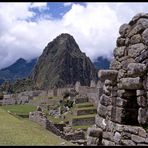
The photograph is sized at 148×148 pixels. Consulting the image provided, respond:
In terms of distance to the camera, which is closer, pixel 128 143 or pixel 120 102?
pixel 128 143

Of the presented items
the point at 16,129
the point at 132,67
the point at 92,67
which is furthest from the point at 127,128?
the point at 92,67

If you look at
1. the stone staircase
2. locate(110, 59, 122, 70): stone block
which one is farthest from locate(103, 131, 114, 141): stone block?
the stone staircase

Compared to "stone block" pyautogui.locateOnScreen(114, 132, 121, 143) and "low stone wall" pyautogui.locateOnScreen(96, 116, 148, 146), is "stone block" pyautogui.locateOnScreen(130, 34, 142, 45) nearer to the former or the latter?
"low stone wall" pyautogui.locateOnScreen(96, 116, 148, 146)

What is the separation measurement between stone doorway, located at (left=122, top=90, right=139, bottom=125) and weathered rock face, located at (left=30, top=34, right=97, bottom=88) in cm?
16603

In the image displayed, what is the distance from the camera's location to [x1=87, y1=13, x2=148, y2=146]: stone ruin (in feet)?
33.8

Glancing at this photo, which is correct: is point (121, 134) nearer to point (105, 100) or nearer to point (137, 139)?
point (137, 139)

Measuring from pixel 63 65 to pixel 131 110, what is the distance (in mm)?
176648

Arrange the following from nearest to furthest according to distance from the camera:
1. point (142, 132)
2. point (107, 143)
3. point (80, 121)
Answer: point (142, 132)
point (107, 143)
point (80, 121)

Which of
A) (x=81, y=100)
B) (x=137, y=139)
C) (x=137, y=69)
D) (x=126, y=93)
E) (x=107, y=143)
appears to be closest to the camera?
(x=137, y=139)

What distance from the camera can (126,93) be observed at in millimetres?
11172

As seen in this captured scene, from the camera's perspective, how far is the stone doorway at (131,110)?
11180 millimetres

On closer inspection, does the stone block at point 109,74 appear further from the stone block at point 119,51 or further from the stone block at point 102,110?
the stone block at point 102,110

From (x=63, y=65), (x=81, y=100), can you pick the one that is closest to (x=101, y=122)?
(x=81, y=100)

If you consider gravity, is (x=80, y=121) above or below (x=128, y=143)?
below
